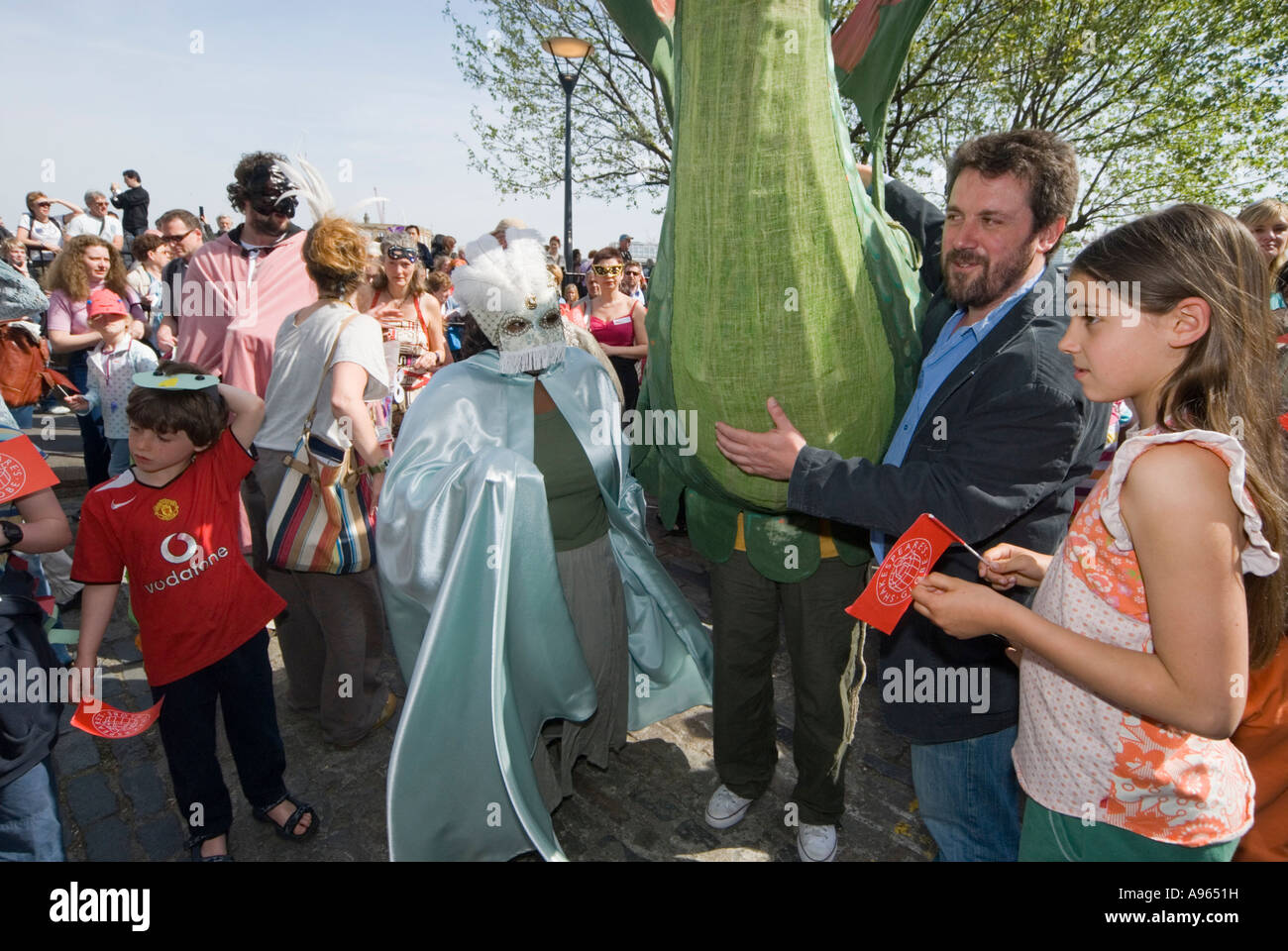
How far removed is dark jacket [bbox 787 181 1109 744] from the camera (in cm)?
175

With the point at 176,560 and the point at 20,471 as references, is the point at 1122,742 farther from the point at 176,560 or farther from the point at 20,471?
the point at 20,471

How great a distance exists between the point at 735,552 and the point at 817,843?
1.02 meters

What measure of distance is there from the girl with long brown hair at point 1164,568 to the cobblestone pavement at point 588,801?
4.67ft

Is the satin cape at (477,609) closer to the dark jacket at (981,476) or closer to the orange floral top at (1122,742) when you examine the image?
the dark jacket at (981,476)

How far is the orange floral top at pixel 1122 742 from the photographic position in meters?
1.37

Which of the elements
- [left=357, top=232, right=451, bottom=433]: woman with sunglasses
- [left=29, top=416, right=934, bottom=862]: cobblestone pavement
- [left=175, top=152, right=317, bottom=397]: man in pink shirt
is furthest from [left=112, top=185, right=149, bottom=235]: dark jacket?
[left=29, top=416, right=934, bottom=862]: cobblestone pavement

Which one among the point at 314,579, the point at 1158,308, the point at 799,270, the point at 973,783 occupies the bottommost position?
the point at 973,783

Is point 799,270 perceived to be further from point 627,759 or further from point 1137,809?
point 627,759

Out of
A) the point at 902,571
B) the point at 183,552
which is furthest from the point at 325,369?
the point at 902,571

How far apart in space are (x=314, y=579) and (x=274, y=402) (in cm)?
72

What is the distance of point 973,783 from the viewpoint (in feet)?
6.79

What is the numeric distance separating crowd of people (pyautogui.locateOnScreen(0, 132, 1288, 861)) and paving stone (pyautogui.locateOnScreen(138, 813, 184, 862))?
0.99 ft

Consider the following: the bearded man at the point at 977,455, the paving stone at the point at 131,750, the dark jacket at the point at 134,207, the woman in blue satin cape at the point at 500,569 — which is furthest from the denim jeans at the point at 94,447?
the dark jacket at the point at 134,207
